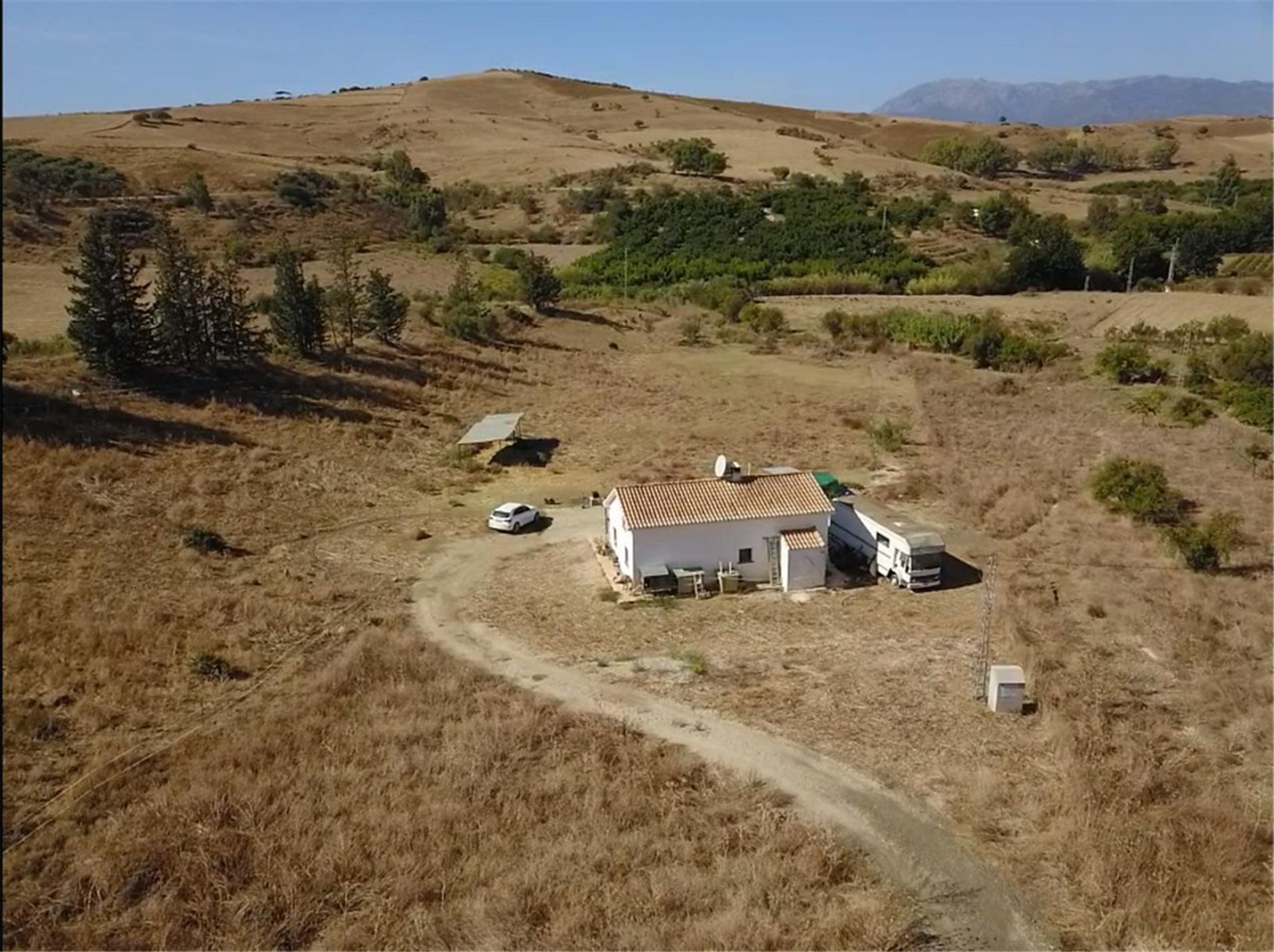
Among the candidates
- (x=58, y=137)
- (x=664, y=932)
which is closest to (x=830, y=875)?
(x=664, y=932)

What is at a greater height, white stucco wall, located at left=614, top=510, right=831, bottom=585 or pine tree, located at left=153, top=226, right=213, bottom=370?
pine tree, located at left=153, top=226, right=213, bottom=370

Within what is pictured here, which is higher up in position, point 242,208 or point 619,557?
point 242,208

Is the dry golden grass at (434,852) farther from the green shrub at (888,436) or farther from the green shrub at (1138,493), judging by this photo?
the green shrub at (888,436)

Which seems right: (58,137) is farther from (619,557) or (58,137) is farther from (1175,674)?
(1175,674)

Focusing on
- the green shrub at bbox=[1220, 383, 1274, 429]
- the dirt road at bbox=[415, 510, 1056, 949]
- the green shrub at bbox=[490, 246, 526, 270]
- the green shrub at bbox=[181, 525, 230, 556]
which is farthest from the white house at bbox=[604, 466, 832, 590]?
the green shrub at bbox=[490, 246, 526, 270]

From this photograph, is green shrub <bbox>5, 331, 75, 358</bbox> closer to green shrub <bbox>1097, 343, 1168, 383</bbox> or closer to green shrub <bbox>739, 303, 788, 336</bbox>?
green shrub <bbox>739, 303, 788, 336</bbox>
